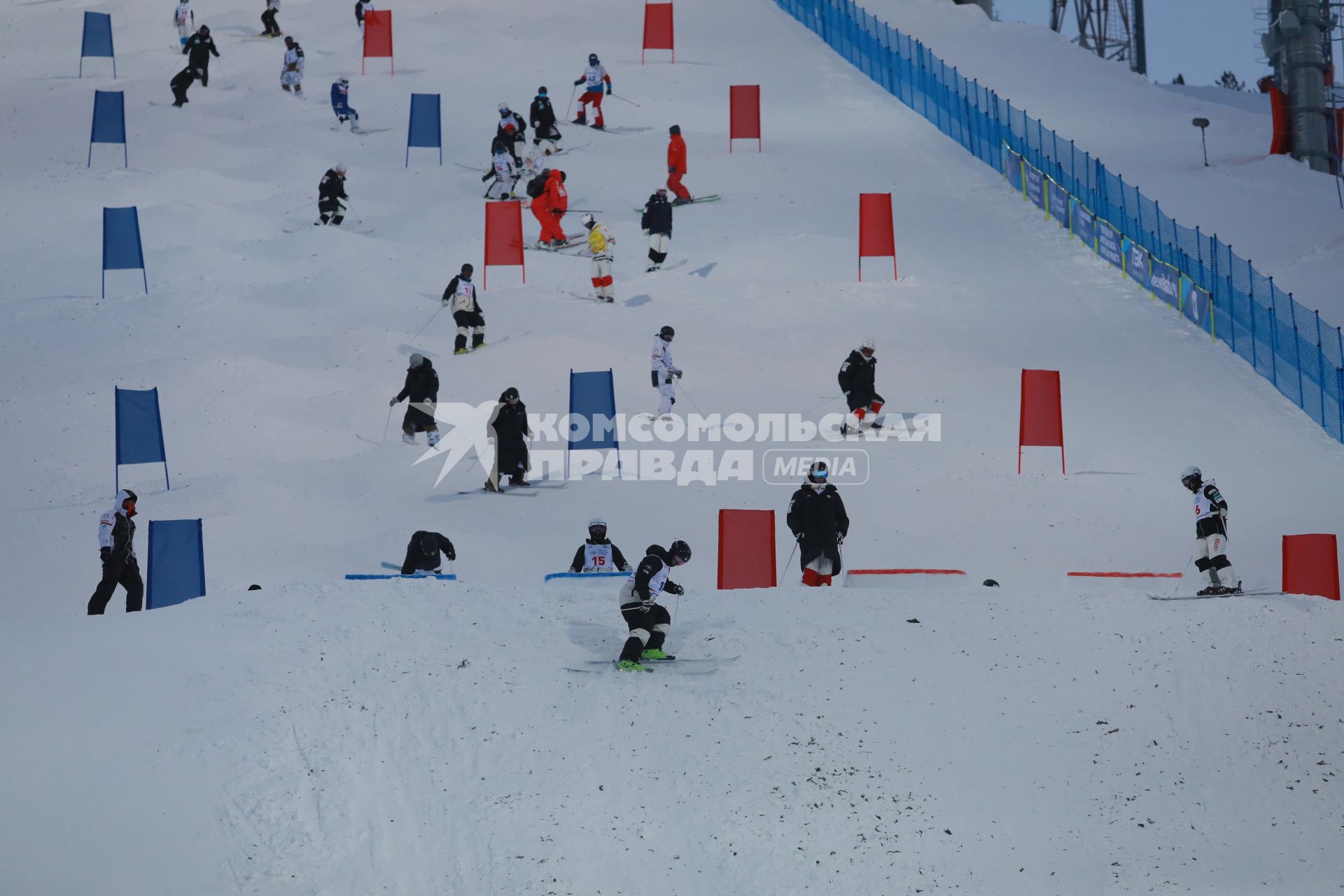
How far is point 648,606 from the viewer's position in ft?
36.4

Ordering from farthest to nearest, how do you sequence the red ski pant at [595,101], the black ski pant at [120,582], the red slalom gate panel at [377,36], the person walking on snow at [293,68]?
the red slalom gate panel at [377,36]
the person walking on snow at [293,68]
the red ski pant at [595,101]
the black ski pant at [120,582]

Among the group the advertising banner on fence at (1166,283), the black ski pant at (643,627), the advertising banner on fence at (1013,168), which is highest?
the advertising banner on fence at (1013,168)

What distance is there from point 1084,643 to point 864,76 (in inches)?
977

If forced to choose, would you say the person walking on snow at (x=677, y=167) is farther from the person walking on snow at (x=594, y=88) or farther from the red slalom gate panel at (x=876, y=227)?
the red slalom gate panel at (x=876, y=227)

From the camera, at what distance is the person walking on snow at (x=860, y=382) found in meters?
17.9

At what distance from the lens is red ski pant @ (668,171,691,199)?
84.8 feet

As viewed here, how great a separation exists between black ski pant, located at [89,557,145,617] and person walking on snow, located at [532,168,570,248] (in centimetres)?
1175

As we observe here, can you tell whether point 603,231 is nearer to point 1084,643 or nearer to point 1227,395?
point 1227,395

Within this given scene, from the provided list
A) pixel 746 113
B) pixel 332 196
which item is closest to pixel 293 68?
pixel 332 196

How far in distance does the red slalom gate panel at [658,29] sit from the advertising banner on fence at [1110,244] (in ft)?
41.3

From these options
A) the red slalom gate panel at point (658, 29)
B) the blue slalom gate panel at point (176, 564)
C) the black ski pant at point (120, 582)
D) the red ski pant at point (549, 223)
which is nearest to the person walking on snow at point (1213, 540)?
the blue slalom gate panel at point (176, 564)

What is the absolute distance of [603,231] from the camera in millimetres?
21609

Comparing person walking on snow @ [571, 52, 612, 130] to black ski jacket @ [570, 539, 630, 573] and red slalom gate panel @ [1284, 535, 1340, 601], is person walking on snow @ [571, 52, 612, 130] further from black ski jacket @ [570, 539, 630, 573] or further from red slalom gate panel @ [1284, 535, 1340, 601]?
red slalom gate panel @ [1284, 535, 1340, 601]

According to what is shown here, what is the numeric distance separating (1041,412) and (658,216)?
7932 millimetres
